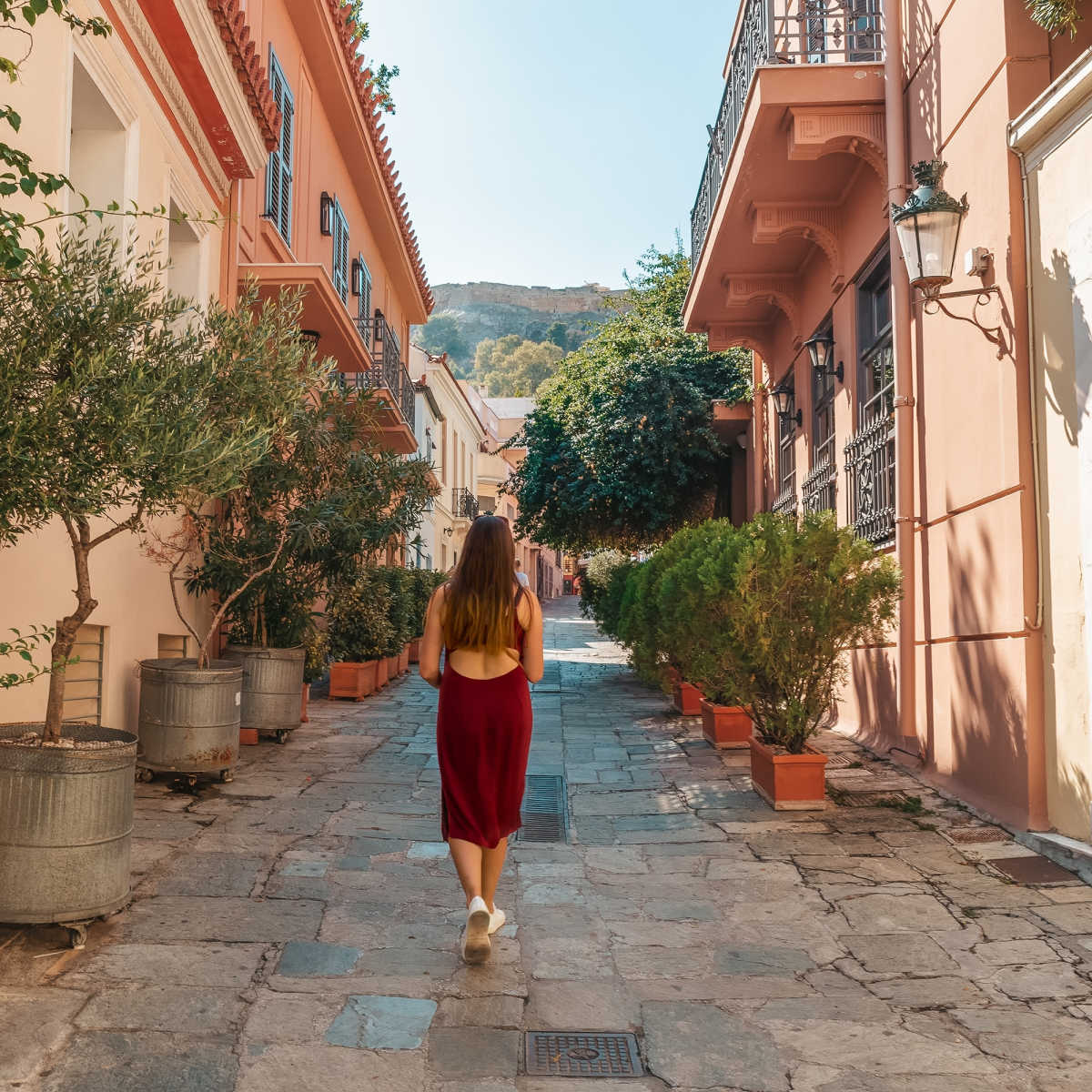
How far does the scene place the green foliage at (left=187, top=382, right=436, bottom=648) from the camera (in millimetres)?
8297

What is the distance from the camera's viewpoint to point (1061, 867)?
5.15 metres

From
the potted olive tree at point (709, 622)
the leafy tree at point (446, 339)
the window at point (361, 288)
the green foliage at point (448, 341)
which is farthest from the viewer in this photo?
the leafy tree at point (446, 339)

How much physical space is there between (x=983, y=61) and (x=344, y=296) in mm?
10287

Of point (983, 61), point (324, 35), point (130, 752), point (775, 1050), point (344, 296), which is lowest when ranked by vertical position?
point (775, 1050)

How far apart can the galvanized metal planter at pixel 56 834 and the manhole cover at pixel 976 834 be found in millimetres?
4111

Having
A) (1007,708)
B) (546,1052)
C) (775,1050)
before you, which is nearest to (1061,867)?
(1007,708)

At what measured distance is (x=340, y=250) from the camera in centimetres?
1490

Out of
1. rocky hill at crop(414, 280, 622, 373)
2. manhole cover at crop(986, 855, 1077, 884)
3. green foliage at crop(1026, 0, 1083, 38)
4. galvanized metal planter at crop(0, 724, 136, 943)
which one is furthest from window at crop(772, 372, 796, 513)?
rocky hill at crop(414, 280, 622, 373)

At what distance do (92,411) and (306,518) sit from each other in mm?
4528

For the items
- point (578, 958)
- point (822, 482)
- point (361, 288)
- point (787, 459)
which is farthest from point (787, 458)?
point (578, 958)

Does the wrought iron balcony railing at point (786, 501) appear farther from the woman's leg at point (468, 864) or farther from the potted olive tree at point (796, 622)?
the woman's leg at point (468, 864)

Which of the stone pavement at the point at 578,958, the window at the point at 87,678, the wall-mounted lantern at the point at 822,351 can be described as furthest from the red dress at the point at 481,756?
the wall-mounted lantern at the point at 822,351

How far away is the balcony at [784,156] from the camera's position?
8250 mm

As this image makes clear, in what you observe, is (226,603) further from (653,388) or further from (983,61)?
(653,388)
